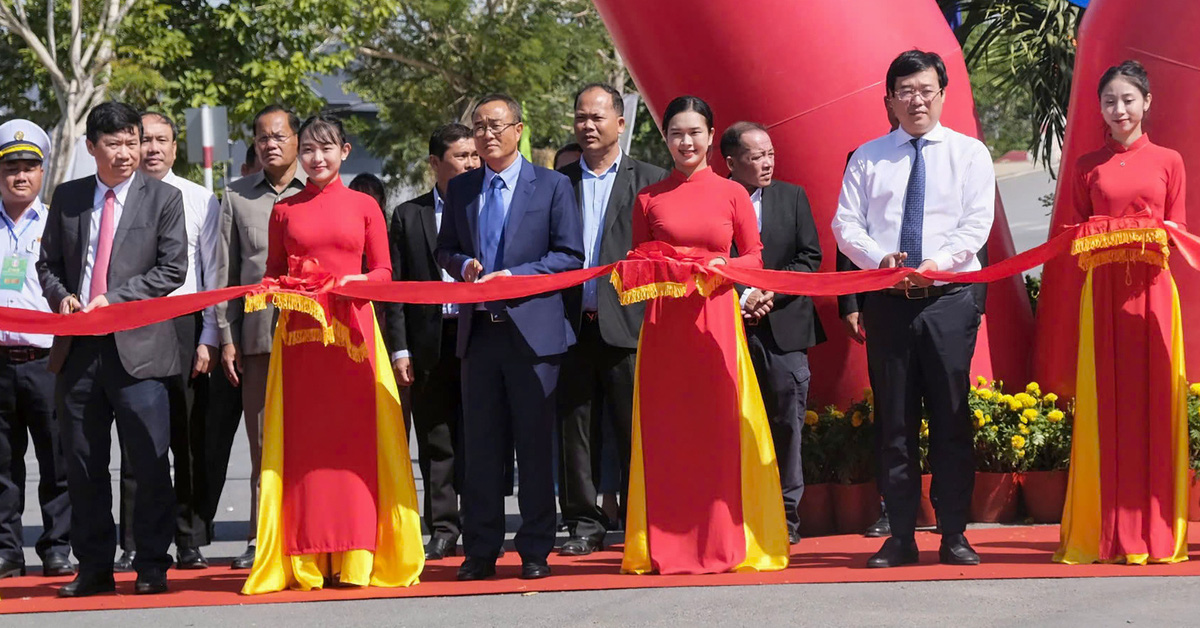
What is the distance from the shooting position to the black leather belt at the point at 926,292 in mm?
6336

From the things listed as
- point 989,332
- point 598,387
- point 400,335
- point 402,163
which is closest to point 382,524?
point 400,335

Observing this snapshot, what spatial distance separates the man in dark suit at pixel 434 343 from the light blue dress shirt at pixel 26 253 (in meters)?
1.55

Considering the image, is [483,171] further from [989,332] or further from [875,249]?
[989,332]

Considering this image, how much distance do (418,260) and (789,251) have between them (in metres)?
1.65

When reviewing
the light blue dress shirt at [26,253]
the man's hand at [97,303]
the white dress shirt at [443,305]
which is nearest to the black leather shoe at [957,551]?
the white dress shirt at [443,305]

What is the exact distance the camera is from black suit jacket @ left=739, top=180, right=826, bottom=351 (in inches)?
293

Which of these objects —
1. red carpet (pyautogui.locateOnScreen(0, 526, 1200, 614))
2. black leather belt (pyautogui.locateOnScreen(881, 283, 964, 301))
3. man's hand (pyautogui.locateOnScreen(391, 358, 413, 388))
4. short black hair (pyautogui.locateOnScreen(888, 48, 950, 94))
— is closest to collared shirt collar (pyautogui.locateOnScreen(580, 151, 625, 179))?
man's hand (pyautogui.locateOnScreen(391, 358, 413, 388))

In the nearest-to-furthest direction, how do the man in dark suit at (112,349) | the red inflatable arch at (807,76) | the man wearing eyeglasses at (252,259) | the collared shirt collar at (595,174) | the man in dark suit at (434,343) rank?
the man in dark suit at (112,349)
the man wearing eyeglasses at (252,259)
the man in dark suit at (434,343)
the collared shirt collar at (595,174)
the red inflatable arch at (807,76)

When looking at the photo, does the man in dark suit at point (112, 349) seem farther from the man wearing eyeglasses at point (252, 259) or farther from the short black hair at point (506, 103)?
the short black hair at point (506, 103)

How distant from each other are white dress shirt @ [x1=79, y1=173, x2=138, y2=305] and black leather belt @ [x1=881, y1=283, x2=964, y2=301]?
2984 millimetres

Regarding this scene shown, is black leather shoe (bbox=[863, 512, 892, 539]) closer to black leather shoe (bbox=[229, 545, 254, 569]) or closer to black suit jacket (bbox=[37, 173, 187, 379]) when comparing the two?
black leather shoe (bbox=[229, 545, 254, 569])

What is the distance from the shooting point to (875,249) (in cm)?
641

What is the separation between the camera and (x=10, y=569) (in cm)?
721

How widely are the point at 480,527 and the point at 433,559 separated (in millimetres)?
810
